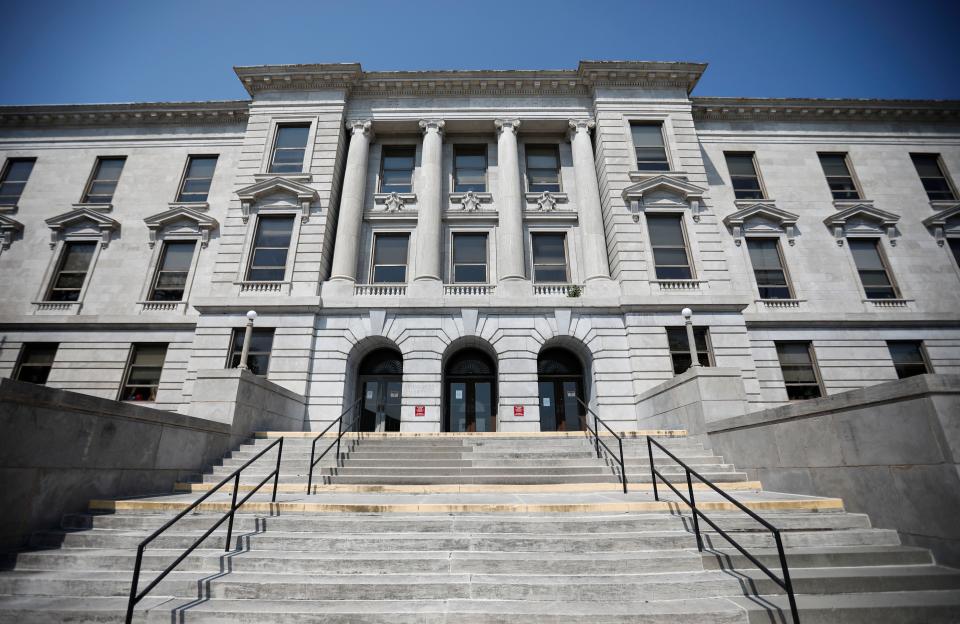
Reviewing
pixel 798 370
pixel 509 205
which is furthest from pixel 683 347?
pixel 509 205

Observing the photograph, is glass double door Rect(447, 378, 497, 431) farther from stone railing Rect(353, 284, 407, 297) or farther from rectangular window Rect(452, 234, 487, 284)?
rectangular window Rect(452, 234, 487, 284)

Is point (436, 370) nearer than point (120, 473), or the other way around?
point (120, 473)

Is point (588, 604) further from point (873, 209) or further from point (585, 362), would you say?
point (873, 209)

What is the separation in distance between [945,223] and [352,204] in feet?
92.7

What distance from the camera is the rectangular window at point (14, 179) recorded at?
21781 mm

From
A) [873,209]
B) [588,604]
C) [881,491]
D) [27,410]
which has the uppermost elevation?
[873,209]

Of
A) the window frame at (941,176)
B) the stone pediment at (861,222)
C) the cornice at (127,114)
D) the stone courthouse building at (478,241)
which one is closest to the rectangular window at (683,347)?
the stone courthouse building at (478,241)

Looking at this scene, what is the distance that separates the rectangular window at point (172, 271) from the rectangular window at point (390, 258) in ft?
28.7

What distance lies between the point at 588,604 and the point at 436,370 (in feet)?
41.2

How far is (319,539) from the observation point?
5.78 metres

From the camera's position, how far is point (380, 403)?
708 inches

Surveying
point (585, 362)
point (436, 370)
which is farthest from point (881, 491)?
point (436, 370)

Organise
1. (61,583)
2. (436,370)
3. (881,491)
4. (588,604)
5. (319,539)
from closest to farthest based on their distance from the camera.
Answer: (588,604) → (61,583) → (319,539) → (881,491) → (436,370)

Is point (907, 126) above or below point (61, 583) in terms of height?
above
